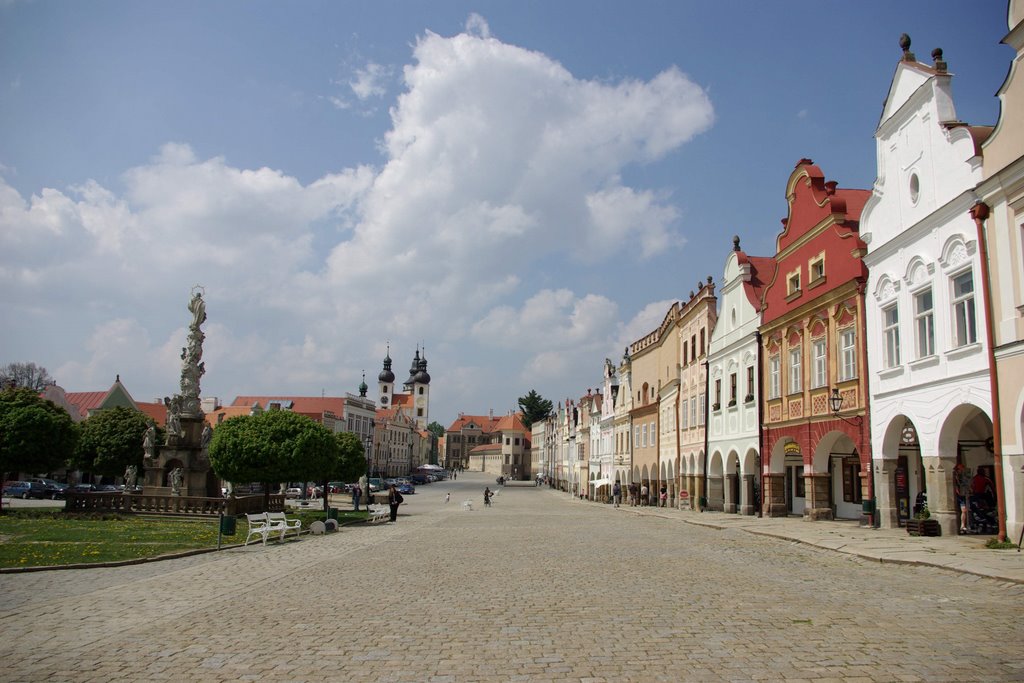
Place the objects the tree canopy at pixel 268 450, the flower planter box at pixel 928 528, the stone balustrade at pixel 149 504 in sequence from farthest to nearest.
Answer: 1. the tree canopy at pixel 268 450
2. the stone balustrade at pixel 149 504
3. the flower planter box at pixel 928 528

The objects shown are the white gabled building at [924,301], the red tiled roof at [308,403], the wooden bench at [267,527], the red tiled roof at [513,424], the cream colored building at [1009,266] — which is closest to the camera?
the cream colored building at [1009,266]

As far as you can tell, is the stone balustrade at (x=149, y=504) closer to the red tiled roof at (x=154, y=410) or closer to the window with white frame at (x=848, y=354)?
the window with white frame at (x=848, y=354)

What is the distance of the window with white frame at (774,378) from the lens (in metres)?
32.5

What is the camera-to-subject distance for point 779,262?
3291 cm

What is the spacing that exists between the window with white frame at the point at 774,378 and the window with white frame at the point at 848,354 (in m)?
5.54

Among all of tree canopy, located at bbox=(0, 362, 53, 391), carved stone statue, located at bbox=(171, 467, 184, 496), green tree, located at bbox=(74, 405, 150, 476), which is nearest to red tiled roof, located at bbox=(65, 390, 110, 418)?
tree canopy, located at bbox=(0, 362, 53, 391)

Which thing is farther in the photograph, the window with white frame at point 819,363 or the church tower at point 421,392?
the church tower at point 421,392

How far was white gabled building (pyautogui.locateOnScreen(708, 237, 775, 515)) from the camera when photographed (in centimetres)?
3531

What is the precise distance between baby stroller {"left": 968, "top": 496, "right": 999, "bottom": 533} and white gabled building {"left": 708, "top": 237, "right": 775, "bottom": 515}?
13410 millimetres

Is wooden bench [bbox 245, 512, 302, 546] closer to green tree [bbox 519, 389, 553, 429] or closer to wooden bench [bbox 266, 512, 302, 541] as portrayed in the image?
wooden bench [bbox 266, 512, 302, 541]

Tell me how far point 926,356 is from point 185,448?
30.0m

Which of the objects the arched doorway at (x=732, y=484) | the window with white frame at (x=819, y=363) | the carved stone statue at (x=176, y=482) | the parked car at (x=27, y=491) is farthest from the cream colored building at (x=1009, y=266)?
the parked car at (x=27, y=491)

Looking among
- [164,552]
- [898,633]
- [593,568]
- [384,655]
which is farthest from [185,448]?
[898,633]

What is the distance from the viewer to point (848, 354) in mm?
26234
